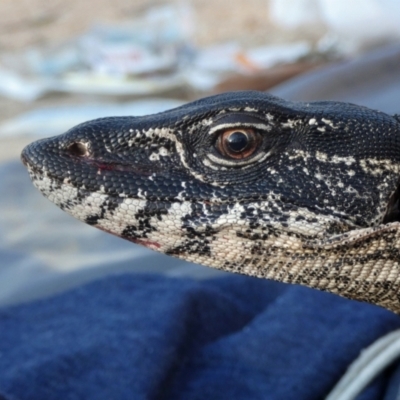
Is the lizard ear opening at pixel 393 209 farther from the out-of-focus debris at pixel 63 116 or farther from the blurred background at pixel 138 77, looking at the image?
the out-of-focus debris at pixel 63 116

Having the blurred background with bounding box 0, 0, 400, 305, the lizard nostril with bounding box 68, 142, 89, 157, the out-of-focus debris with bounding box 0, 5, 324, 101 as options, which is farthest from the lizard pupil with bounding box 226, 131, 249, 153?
the out-of-focus debris with bounding box 0, 5, 324, 101

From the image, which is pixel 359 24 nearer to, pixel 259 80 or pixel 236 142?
pixel 259 80

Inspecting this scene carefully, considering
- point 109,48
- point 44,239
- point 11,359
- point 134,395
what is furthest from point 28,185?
point 109,48

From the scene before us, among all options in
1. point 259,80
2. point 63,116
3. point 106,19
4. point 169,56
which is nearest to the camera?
point 259,80

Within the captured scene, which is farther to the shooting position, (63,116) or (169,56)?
(169,56)

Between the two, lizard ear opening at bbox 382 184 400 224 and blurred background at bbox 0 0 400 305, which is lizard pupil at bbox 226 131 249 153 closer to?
lizard ear opening at bbox 382 184 400 224

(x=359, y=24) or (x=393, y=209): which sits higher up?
(x=359, y=24)

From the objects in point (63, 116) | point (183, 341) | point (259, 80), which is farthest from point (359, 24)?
point (183, 341)
